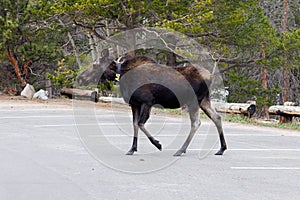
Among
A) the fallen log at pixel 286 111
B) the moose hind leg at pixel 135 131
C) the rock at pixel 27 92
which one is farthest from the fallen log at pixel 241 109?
the rock at pixel 27 92

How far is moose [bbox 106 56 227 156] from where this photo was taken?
973 centimetres

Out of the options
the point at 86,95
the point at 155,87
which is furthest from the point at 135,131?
the point at 86,95

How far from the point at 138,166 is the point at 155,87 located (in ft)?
5.73

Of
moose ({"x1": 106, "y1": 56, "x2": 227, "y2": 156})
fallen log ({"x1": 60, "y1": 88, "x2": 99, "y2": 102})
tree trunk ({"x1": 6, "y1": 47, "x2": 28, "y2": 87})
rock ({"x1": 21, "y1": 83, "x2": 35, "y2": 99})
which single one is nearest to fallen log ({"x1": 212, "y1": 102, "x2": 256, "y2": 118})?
fallen log ({"x1": 60, "y1": 88, "x2": 99, "y2": 102})

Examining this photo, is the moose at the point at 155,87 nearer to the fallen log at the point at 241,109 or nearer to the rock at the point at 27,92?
the fallen log at the point at 241,109

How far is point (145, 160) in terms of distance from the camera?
362 inches

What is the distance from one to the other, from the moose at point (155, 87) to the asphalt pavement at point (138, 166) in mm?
638

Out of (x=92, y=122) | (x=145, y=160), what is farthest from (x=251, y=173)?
(x=92, y=122)

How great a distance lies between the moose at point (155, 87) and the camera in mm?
9734

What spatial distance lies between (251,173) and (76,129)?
6.72 metres

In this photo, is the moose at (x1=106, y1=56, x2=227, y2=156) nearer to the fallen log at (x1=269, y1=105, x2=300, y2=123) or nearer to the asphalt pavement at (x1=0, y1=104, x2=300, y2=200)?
the asphalt pavement at (x1=0, y1=104, x2=300, y2=200)

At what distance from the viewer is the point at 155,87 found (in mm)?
9805

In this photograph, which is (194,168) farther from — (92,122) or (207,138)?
(92,122)

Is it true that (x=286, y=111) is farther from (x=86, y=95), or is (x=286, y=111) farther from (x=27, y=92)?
(x=27, y=92)
